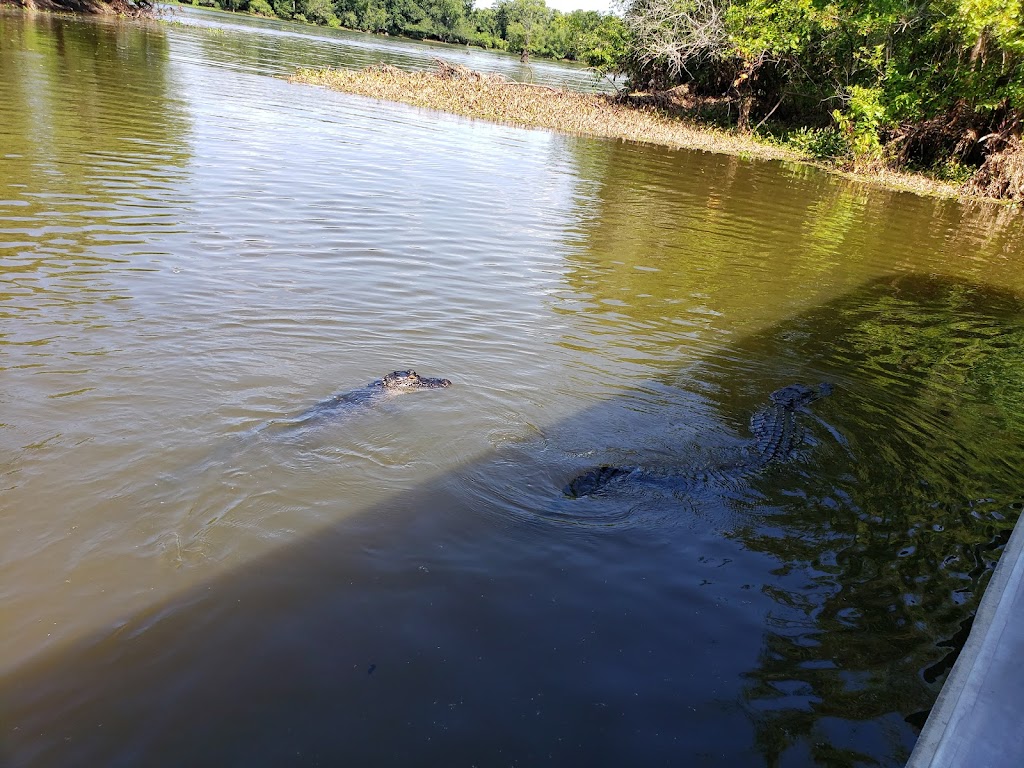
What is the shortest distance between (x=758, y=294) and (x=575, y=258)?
278cm

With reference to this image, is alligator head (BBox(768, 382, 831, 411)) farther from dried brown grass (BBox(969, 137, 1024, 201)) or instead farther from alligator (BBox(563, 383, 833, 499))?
dried brown grass (BBox(969, 137, 1024, 201))

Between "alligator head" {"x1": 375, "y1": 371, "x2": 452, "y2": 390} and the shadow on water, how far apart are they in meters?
1.19

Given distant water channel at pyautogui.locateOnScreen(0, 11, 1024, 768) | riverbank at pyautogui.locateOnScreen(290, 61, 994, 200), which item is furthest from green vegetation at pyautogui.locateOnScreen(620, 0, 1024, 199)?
distant water channel at pyautogui.locateOnScreen(0, 11, 1024, 768)

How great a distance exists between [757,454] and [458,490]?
8.30 ft

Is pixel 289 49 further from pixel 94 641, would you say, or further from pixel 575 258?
pixel 94 641

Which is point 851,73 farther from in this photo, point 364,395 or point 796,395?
point 364,395

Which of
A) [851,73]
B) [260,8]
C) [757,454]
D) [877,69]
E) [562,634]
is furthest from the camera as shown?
[260,8]

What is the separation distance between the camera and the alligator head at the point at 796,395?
6.57 meters

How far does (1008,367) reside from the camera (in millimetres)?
8211

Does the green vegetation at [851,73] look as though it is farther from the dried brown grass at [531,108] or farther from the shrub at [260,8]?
the shrub at [260,8]

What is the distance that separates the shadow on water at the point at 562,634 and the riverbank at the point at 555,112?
20.3 meters

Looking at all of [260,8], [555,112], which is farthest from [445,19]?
[555,112]

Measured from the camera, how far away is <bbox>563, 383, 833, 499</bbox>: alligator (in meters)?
5.00

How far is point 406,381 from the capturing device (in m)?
5.99
